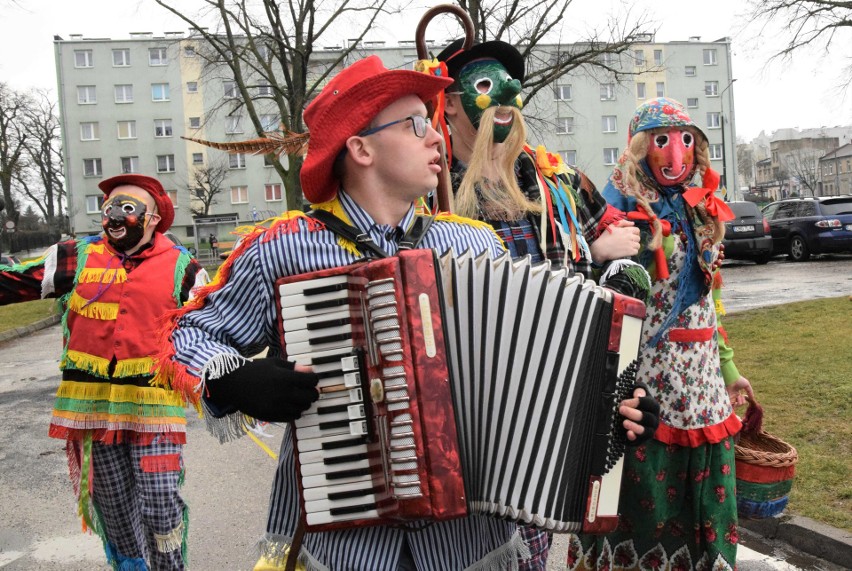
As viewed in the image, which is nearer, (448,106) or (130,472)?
(448,106)

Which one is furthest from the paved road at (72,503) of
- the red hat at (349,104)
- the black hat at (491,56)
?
the black hat at (491,56)

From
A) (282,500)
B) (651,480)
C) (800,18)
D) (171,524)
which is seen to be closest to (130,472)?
(171,524)

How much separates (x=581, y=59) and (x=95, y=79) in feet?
→ 155

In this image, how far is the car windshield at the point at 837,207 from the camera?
782 inches

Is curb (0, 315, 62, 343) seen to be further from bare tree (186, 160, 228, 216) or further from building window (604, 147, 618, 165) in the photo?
building window (604, 147, 618, 165)

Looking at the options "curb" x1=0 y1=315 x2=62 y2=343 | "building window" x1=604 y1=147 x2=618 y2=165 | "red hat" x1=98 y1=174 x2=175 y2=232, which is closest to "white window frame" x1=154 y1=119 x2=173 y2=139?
"building window" x1=604 y1=147 x2=618 y2=165

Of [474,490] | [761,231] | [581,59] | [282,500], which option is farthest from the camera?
[761,231]

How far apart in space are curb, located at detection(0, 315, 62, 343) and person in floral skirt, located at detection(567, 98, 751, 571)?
51.2 feet

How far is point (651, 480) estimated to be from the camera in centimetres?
343

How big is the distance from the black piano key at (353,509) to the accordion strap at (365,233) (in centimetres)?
63

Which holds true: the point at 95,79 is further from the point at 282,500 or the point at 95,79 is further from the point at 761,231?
the point at 282,500

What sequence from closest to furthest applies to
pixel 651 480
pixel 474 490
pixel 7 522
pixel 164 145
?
1. pixel 474 490
2. pixel 651 480
3. pixel 7 522
4. pixel 164 145

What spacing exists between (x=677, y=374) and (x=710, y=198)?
794 mm

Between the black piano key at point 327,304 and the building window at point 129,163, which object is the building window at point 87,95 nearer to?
the building window at point 129,163
